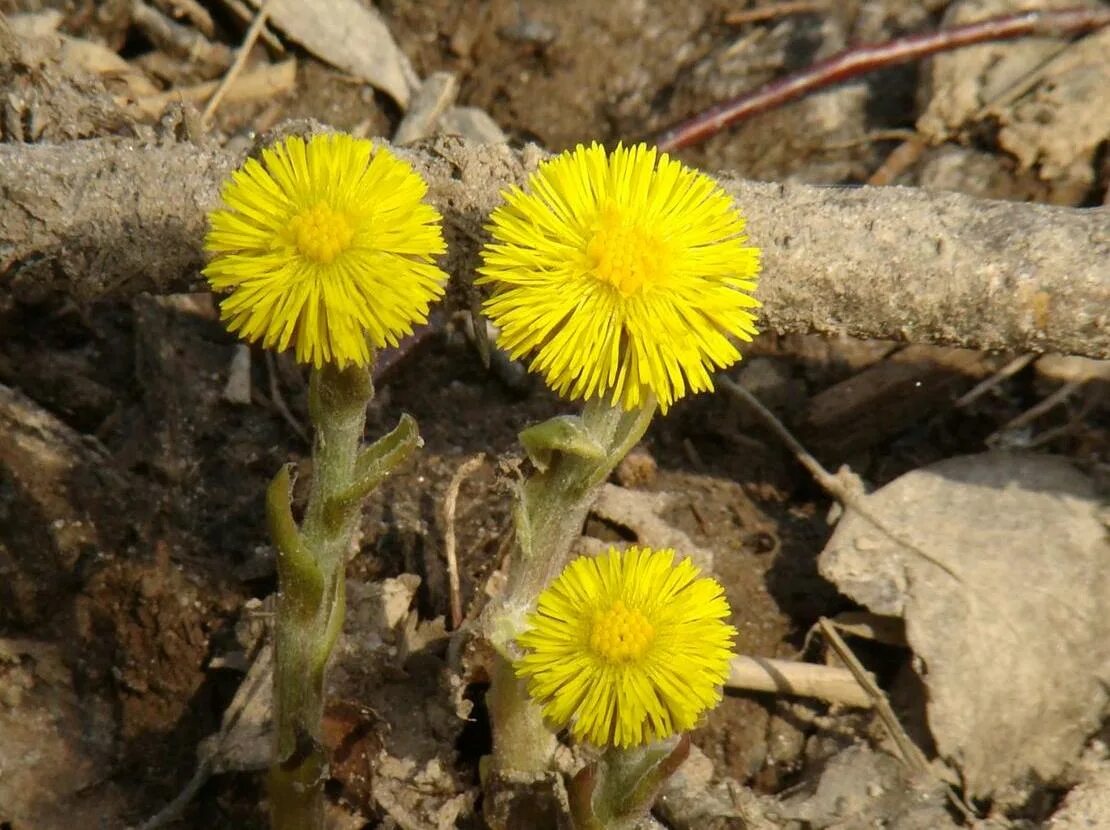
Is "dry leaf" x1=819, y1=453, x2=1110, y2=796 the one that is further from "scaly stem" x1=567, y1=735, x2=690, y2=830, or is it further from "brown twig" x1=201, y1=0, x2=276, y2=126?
"brown twig" x1=201, y1=0, x2=276, y2=126

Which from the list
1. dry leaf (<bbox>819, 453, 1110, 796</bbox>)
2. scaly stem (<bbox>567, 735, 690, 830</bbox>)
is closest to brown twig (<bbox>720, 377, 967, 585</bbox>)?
dry leaf (<bbox>819, 453, 1110, 796</bbox>)

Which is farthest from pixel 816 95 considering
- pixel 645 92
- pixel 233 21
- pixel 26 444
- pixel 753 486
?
pixel 26 444

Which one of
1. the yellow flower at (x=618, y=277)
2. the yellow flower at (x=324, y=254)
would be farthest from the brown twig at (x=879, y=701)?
the yellow flower at (x=324, y=254)

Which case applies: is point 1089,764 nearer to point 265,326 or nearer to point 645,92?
point 265,326

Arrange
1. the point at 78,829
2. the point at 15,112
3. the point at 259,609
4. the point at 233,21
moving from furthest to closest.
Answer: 1. the point at 233,21
2. the point at 15,112
3. the point at 259,609
4. the point at 78,829

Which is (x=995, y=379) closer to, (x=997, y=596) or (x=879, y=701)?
(x=997, y=596)

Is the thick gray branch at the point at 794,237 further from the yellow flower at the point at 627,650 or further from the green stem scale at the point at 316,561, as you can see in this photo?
the yellow flower at the point at 627,650
